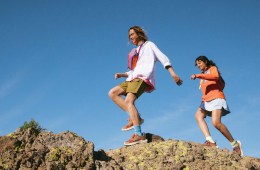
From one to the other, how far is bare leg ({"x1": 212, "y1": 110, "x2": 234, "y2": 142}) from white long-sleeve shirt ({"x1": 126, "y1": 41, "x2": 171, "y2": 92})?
5.28ft

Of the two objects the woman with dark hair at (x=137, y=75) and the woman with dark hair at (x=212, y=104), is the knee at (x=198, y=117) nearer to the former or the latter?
the woman with dark hair at (x=212, y=104)

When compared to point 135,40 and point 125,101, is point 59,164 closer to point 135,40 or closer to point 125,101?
point 125,101

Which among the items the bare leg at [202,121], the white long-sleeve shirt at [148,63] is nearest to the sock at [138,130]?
the white long-sleeve shirt at [148,63]

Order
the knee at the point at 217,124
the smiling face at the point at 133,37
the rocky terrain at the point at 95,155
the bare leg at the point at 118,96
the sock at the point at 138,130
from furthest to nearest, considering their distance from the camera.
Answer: the smiling face at the point at 133,37 → the knee at the point at 217,124 → the bare leg at the point at 118,96 → the sock at the point at 138,130 → the rocky terrain at the point at 95,155

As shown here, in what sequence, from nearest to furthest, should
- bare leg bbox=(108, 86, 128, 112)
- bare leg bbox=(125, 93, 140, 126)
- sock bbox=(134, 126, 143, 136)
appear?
1. sock bbox=(134, 126, 143, 136)
2. bare leg bbox=(125, 93, 140, 126)
3. bare leg bbox=(108, 86, 128, 112)

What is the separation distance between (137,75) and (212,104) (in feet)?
6.52

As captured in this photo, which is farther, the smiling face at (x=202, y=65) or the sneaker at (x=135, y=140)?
the smiling face at (x=202, y=65)

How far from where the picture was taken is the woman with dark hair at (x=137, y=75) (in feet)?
22.7

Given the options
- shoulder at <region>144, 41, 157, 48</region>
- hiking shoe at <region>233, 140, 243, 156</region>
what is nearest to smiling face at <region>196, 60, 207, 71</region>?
shoulder at <region>144, 41, 157, 48</region>

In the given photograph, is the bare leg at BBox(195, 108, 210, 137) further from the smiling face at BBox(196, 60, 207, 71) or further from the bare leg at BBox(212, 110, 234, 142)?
the smiling face at BBox(196, 60, 207, 71)

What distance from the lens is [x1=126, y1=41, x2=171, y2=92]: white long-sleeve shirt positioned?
23.8 feet

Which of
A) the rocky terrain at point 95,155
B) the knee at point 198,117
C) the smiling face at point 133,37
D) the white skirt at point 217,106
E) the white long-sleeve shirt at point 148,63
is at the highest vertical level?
the smiling face at point 133,37

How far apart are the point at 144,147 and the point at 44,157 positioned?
210cm

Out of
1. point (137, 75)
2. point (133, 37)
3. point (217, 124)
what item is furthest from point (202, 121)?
point (133, 37)
